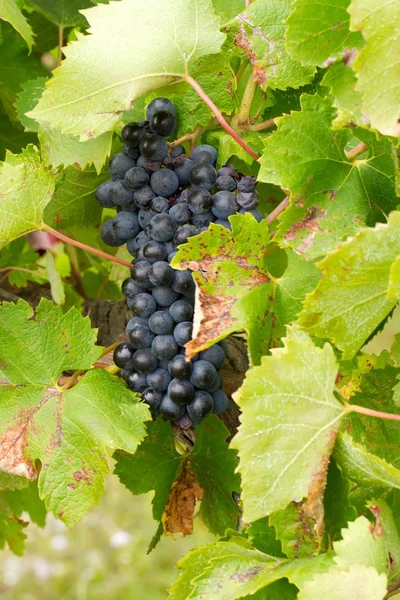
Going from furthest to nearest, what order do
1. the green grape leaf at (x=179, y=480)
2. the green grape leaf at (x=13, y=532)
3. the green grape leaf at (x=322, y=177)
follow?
the green grape leaf at (x=13, y=532), the green grape leaf at (x=179, y=480), the green grape leaf at (x=322, y=177)

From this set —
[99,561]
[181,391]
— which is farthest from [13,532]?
[99,561]

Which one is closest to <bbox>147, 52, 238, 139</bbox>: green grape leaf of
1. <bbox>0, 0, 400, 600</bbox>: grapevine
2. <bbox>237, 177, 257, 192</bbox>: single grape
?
<bbox>0, 0, 400, 600</bbox>: grapevine

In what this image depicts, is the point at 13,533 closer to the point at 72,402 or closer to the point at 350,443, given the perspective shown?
the point at 72,402

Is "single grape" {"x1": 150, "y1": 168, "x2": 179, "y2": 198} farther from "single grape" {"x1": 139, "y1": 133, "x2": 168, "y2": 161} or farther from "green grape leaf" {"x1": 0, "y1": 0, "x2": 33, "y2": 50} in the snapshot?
"green grape leaf" {"x1": 0, "y1": 0, "x2": 33, "y2": 50}

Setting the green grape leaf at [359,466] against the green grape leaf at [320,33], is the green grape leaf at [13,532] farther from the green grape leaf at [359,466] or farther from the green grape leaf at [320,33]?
the green grape leaf at [320,33]

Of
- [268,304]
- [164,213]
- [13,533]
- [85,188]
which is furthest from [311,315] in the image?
[13,533]

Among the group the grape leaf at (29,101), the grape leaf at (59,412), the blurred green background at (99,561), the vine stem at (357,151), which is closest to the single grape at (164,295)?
the grape leaf at (59,412)
